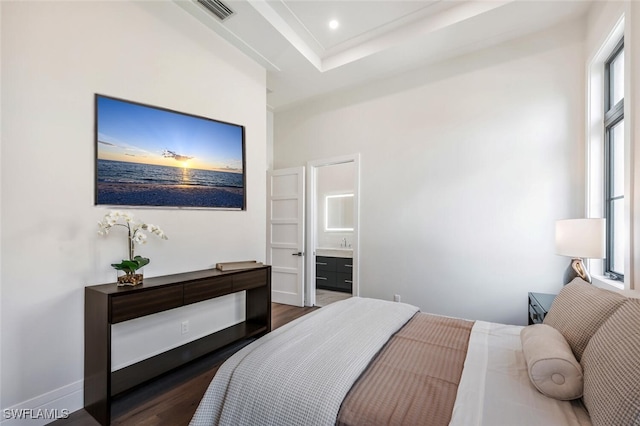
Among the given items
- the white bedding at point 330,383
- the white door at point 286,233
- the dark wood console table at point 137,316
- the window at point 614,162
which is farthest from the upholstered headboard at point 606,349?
the white door at point 286,233

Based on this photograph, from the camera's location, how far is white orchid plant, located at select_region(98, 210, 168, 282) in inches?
79.1

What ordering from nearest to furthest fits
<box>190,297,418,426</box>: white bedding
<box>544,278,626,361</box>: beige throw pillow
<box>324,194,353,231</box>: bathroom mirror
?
<box>190,297,418,426</box>: white bedding < <box>544,278,626,361</box>: beige throw pillow < <box>324,194,353,231</box>: bathroom mirror

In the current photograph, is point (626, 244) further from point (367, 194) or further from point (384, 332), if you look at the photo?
point (367, 194)

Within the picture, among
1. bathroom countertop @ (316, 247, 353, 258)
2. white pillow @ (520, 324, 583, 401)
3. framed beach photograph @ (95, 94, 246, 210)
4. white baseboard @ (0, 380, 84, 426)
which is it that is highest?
framed beach photograph @ (95, 94, 246, 210)

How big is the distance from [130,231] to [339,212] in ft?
13.2

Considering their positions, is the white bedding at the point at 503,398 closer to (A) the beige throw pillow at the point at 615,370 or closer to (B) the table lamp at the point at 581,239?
(A) the beige throw pillow at the point at 615,370

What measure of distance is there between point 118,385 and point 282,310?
2.30 meters

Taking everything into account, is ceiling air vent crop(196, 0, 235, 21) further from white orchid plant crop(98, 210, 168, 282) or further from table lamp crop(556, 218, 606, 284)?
table lamp crop(556, 218, 606, 284)

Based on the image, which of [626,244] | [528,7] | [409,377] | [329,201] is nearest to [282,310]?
[329,201]

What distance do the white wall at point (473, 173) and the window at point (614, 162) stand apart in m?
0.21

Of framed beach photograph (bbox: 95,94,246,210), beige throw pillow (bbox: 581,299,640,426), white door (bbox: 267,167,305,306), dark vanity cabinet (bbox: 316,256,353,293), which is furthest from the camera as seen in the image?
dark vanity cabinet (bbox: 316,256,353,293)

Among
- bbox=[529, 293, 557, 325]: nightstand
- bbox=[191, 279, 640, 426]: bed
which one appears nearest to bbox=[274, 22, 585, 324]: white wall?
bbox=[529, 293, 557, 325]: nightstand

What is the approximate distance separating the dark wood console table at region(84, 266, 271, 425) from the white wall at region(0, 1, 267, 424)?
0.14m

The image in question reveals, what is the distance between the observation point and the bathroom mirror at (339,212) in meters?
5.61
